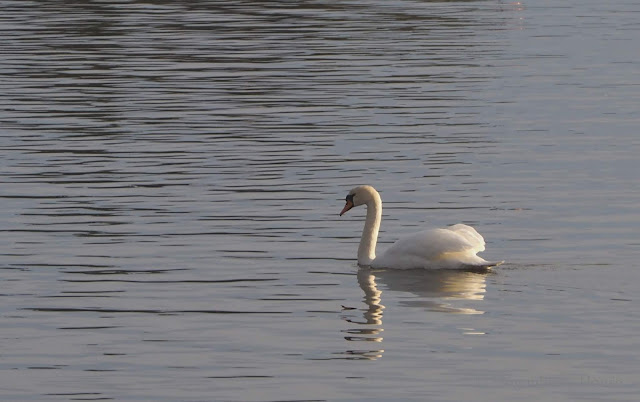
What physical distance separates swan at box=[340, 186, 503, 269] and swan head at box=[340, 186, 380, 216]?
29.7 inches

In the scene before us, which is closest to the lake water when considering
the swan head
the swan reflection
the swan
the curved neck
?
the swan reflection

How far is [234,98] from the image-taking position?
34906 mm

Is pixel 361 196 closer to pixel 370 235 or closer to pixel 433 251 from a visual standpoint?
pixel 370 235

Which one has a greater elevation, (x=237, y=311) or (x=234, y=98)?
(x=234, y=98)

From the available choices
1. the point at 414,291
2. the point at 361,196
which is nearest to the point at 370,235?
the point at 361,196

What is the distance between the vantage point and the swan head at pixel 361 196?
61.5ft

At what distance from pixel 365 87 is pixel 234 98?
11.4 feet

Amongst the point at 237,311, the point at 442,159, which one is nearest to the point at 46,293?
the point at 237,311

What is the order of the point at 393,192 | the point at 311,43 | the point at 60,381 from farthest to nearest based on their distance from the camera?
the point at 311,43, the point at 393,192, the point at 60,381

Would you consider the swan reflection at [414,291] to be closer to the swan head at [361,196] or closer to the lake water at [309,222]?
the lake water at [309,222]

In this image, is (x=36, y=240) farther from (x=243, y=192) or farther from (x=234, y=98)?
(x=234, y=98)

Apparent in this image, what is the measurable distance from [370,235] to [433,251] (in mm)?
A: 1062

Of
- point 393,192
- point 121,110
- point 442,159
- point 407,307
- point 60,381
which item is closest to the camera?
point 60,381

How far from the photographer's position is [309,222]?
2034 centimetres
